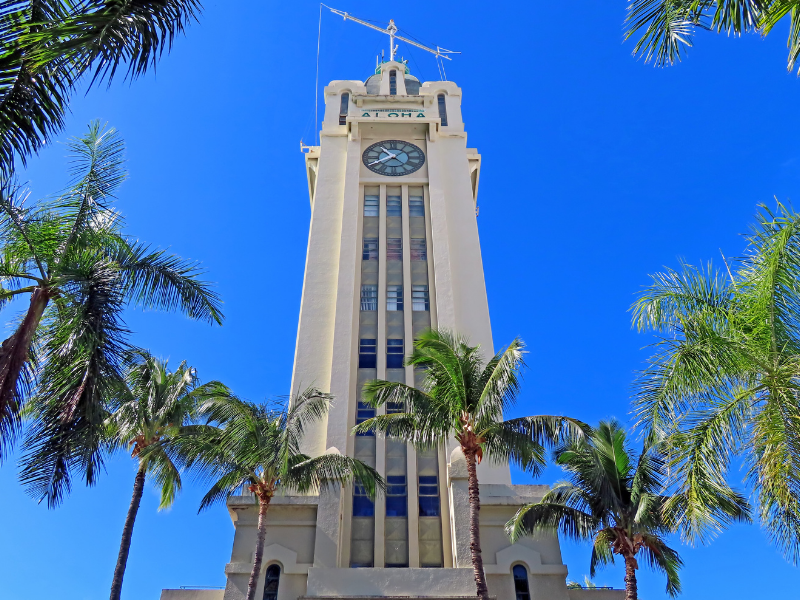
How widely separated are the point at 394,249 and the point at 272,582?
1873cm

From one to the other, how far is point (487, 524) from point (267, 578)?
7914mm

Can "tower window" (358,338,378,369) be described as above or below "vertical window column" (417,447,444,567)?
above

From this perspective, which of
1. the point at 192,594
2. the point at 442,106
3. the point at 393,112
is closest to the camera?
the point at 192,594

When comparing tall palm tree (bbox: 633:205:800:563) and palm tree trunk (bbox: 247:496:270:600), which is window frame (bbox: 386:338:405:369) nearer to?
palm tree trunk (bbox: 247:496:270:600)

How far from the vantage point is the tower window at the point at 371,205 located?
40188 mm

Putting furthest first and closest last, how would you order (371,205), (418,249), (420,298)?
(371,205) < (418,249) < (420,298)

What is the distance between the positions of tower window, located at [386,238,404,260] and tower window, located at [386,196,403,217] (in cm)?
204

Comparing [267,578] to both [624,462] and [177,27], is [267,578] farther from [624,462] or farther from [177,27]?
[177,27]

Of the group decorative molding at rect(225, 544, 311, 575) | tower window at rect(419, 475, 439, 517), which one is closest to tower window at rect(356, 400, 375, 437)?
tower window at rect(419, 475, 439, 517)

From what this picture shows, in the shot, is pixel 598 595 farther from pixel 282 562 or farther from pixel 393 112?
pixel 393 112

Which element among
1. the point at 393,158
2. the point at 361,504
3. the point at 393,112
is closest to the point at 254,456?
the point at 361,504

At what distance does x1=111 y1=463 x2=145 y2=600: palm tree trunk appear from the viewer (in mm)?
20250

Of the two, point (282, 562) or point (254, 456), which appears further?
point (282, 562)

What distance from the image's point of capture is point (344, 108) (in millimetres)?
46719
